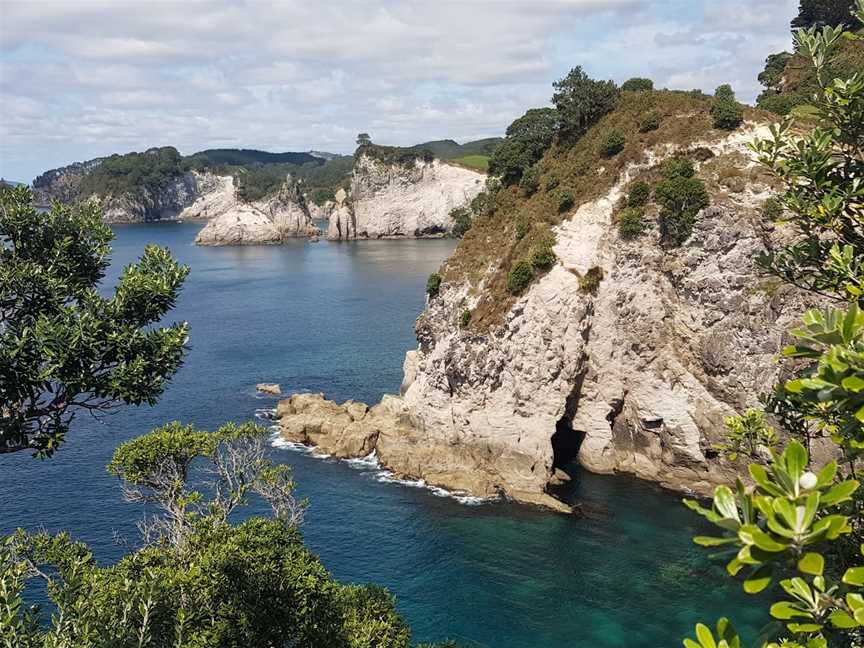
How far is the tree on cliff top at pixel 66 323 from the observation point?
504 inches

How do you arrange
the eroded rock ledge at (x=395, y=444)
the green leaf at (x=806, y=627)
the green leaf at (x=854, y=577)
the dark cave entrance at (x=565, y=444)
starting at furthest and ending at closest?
the dark cave entrance at (x=565, y=444), the eroded rock ledge at (x=395, y=444), the green leaf at (x=806, y=627), the green leaf at (x=854, y=577)

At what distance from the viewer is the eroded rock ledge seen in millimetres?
50125

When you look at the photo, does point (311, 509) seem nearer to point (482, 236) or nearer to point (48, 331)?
point (482, 236)

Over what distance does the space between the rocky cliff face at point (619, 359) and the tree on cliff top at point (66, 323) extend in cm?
3827

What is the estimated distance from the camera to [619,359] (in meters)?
53.2

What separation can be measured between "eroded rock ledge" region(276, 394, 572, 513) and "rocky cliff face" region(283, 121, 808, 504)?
0.17 metres

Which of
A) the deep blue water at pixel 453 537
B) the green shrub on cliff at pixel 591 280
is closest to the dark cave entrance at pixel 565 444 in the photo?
the deep blue water at pixel 453 537

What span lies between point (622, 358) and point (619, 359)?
26cm

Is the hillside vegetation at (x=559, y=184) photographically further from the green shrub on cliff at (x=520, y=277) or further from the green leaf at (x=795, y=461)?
the green leaf at (x=795, y=461)

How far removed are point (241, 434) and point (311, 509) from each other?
16.9 metres

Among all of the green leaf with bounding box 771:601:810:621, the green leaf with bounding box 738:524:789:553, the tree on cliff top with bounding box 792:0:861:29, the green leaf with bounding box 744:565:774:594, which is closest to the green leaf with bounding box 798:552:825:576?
the green leaf with bounding box 738:524:789:553

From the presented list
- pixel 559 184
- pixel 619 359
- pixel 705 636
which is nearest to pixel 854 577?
pixel 705 636

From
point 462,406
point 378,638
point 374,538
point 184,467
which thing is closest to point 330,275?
point 462,406

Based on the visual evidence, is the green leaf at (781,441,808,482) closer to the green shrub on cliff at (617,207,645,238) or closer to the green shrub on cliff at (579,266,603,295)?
the green shrub on cliff at (579,266,603,295)
